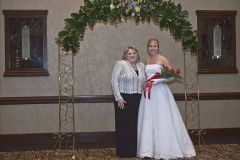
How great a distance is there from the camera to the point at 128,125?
5895mm

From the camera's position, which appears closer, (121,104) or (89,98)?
(121,104)

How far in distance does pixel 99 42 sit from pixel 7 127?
2431 mm

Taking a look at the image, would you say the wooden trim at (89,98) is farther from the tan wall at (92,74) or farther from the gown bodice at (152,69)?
the gown bodice at (152,69)

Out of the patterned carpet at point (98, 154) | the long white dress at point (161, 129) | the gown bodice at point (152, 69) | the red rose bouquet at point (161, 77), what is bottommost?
the patterned carpet at point (98, 154)

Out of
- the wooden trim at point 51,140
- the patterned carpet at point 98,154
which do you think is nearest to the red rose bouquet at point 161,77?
the patterned carpet at point 98,154

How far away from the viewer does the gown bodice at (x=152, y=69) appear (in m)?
5.82

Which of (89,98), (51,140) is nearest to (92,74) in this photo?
(89,98)

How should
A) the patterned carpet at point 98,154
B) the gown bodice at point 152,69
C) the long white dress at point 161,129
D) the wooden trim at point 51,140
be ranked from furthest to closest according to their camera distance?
the wooden trim at point 51,140, the patterned carpet at point 98,154, the gown bodice at point 152,69, the long white dress at point 161,129

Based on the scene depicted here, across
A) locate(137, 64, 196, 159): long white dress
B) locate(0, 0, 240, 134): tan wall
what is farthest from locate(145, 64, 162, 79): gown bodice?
locate(0, 0, 240, 134): tan wall

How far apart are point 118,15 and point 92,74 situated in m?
1.96

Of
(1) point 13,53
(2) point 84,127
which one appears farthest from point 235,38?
(1) point 13,53

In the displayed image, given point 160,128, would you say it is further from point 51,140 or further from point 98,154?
point 51,140

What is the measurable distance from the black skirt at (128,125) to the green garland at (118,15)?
119 cm

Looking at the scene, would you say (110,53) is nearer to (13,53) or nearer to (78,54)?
(78,54)
